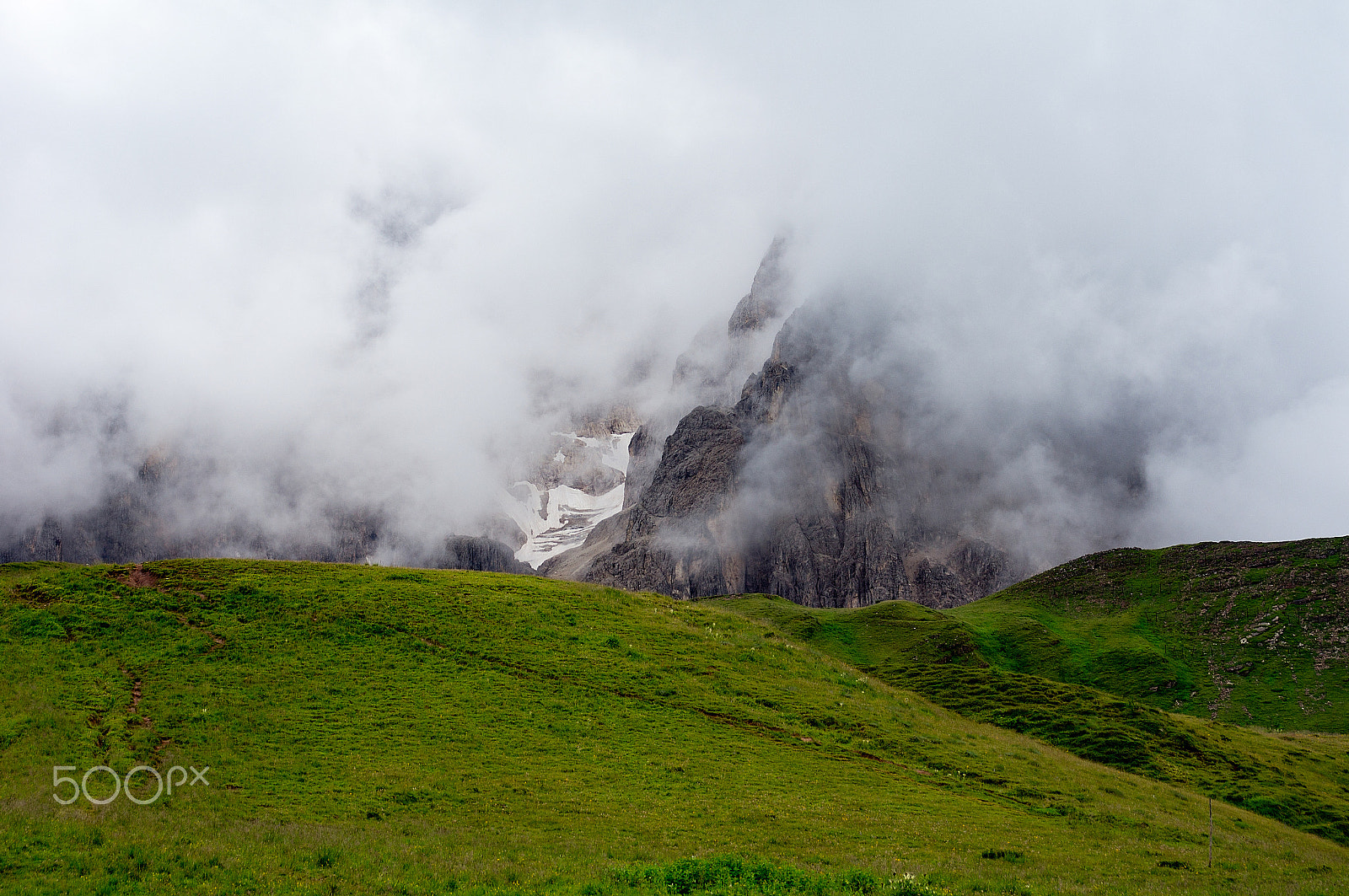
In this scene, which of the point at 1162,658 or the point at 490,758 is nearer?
the point at 490,758

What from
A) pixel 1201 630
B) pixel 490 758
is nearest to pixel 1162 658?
pixel 1201 630

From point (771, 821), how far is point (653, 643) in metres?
20.5

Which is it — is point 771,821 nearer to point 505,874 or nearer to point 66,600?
point 505,874

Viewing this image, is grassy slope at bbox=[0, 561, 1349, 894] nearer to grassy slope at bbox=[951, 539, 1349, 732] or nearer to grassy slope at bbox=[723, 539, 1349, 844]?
grassy slope at bbox=[723, 539, 1349, 844]

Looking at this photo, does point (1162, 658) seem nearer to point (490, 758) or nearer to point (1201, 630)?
point (1201, 630)

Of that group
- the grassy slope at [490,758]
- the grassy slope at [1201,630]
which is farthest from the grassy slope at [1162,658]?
the grassy slope at [490,758]

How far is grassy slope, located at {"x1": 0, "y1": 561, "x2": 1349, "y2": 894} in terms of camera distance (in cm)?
2097

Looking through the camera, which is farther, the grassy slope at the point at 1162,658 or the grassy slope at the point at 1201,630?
the grassy slope at the point at 1201,630

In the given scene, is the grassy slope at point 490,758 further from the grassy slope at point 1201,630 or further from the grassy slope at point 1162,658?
the grassy slope at point 1201,630

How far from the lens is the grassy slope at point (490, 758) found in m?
21.0

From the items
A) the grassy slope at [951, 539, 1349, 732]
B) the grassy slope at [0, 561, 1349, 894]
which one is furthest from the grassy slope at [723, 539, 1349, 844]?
the grassy slope at [0, 561, 1349, 894]

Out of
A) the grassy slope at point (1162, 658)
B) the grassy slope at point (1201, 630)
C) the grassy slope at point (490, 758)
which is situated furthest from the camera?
the grassy slope at point (1201, 630)

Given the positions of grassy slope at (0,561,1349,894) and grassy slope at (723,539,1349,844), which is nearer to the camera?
grassy slope at (0,561,1349,894)

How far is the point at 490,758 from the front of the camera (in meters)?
31.4
